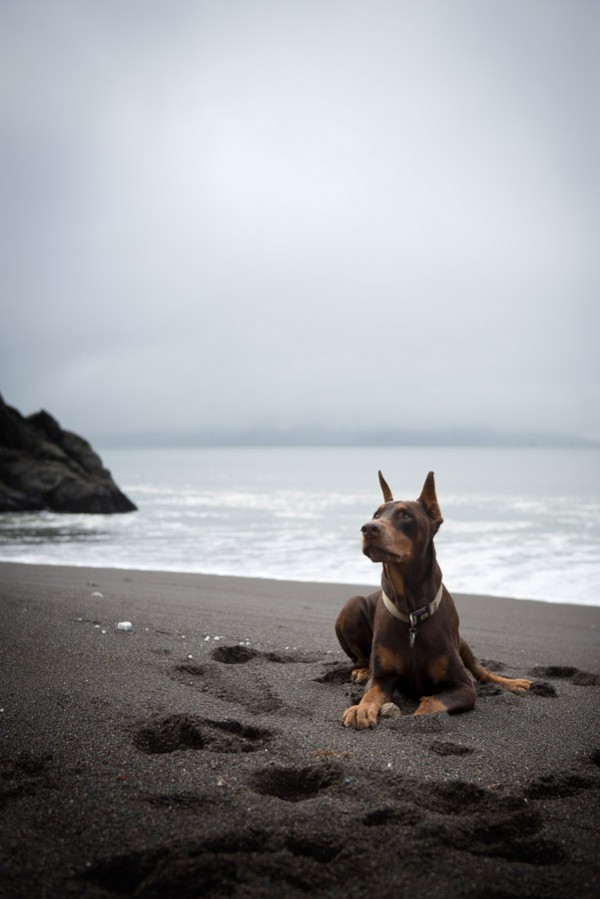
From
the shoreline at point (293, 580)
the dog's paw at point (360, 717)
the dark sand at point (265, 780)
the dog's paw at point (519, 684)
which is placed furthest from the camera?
the shoreline at point (293, 580)

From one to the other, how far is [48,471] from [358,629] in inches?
1028

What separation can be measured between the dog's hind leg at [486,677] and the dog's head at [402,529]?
1125mm

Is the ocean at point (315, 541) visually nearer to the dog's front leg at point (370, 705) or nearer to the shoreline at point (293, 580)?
the shoreline at point (293, 580)

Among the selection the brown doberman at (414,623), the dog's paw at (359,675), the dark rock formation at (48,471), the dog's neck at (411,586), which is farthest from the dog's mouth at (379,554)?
the dark rock formation at (48,471)

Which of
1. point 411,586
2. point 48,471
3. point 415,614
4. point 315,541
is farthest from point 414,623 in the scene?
point 48,471

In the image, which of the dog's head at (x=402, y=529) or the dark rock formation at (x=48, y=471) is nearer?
the dog's head at (x=402, y=529)

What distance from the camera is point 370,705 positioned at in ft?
12.7

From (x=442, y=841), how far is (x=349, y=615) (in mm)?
2503

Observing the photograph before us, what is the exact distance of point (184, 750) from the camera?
124 inches

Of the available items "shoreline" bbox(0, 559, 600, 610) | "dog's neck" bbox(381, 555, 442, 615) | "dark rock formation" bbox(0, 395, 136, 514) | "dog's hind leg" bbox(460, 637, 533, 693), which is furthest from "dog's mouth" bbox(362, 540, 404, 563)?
"dark rock formation" bbox(0, 395, 136, 514)

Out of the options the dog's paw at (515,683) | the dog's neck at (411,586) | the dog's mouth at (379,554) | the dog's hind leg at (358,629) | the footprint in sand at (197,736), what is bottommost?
the dog's paw at (515,683)

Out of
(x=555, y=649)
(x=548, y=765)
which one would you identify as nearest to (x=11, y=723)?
(x=548, y=765)

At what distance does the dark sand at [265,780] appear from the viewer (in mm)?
2170

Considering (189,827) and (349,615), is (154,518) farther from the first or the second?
(189,827)
